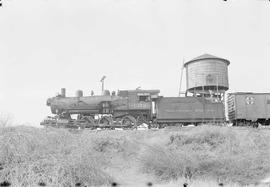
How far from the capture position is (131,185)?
1083 cm

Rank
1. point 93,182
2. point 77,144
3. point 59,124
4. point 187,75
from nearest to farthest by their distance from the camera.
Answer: point 93,182 < point 77,144 < point 59,124 < point 187,75

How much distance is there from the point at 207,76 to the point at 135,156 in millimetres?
12245

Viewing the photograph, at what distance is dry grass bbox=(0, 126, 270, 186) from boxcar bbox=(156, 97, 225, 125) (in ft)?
8.52

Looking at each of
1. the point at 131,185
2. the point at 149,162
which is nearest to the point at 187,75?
the point at 149,162

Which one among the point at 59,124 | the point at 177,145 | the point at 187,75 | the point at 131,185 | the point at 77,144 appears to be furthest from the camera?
the point at 187,75

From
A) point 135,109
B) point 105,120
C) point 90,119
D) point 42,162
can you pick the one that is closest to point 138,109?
point 135,109

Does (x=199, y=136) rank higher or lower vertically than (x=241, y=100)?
lower

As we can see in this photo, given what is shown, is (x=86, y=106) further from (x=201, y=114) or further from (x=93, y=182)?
(x=93, y=182)

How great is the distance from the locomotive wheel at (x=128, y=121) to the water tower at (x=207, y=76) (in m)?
5.98

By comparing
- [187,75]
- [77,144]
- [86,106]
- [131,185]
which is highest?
[187,75]

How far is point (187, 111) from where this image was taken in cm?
2164

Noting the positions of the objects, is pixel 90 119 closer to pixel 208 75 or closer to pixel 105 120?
pixel 105 120

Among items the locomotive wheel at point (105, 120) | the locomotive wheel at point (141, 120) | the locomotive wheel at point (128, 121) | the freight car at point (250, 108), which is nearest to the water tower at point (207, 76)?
the freight car at point (250, 108)

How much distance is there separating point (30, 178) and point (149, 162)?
5.17 m
